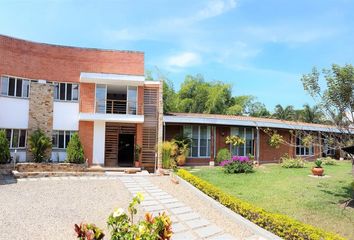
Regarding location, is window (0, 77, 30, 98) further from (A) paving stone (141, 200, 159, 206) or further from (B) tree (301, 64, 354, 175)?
(B) tree (301, 64, 354, 175)

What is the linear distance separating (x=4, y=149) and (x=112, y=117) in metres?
6.23

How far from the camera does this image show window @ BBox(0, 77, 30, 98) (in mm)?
18039

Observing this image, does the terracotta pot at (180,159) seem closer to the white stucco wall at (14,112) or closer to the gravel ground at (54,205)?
the gravel ground at (54,205)

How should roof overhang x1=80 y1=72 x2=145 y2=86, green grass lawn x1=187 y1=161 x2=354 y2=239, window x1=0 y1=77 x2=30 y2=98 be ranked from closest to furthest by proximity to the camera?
1. green grass lawn x1=187 y1=161 x2=354 y2=239
2. window x1=0 y1=77 x2=30 y2=98
3. roof overhang x1=80 y1=72 x2=145 y2=86

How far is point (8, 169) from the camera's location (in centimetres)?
1630

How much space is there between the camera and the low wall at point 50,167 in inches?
663

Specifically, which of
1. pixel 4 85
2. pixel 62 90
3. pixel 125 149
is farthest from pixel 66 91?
pixel 125 149

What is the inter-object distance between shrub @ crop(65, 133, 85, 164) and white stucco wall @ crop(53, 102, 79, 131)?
49.2 inches

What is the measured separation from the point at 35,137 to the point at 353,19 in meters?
17.2

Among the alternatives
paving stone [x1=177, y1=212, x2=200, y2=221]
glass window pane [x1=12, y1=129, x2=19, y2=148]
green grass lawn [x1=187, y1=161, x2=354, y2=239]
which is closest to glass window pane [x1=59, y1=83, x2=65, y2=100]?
glass window pane [x1=12, y1=129, x2=19, y2=148]

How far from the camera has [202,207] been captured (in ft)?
32.3

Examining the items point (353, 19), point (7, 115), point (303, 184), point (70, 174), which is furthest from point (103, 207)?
point (7, 115)

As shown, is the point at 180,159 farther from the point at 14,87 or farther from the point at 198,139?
the point at 14,87

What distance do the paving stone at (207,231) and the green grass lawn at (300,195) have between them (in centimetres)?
245
